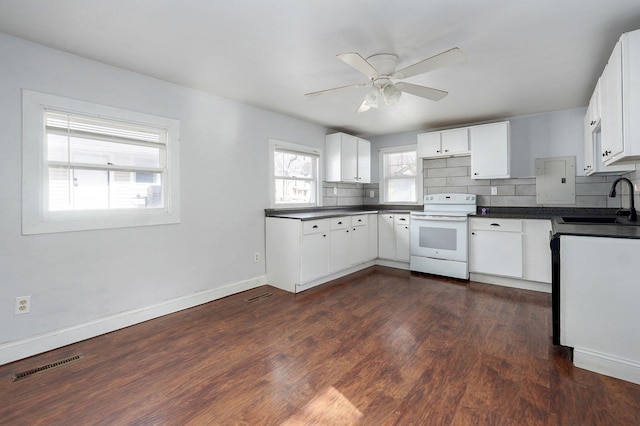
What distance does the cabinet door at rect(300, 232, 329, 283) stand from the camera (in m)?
3.67

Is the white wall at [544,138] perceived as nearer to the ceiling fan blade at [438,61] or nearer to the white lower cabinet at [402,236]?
the white lower cabinet at [402,236]

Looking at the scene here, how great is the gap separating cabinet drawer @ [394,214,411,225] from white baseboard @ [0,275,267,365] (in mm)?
2721

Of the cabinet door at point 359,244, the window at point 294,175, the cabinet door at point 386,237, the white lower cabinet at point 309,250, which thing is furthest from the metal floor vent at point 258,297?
the cabinet door at point 386,237

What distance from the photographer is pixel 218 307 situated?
10.5 ft

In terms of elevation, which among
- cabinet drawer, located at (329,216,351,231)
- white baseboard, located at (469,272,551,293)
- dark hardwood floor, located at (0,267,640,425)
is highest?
cabinet drawer, located at (329,216,351,231)

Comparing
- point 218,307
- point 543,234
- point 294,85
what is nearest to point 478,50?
point 294,85

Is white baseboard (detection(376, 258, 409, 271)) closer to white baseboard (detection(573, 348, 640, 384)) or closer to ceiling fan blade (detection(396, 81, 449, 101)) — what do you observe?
white baseboard (detection(573, 348, 640, 384))

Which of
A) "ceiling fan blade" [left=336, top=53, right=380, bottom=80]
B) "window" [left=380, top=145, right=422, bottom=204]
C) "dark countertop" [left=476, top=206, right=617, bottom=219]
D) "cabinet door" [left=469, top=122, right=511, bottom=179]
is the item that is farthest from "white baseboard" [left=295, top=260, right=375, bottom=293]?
"ceiling fan blade" [left=336, top=53, right=380, bottom=80]

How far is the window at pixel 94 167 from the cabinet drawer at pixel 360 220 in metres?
2.45

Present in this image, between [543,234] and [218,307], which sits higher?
[543,234]

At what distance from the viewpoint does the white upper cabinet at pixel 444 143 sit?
4410mm

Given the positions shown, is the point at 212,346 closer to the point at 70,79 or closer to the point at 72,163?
the point at 72,163

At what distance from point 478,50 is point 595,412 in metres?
2.49

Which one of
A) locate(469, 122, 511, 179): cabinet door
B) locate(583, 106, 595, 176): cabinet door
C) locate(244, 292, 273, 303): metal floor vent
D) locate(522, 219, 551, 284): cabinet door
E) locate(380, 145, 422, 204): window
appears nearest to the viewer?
locate(583, 106, 595, 176): cabinet door
